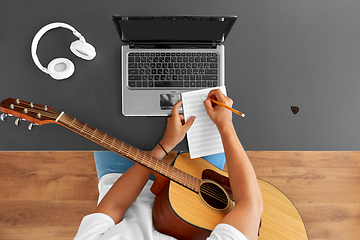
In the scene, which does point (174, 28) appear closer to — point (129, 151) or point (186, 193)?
point (129, 151)

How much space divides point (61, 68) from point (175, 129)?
0.51m

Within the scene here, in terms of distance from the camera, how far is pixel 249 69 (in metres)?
0.88

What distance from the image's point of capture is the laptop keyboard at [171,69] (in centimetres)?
84

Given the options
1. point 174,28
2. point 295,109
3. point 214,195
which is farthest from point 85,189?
point 295,109

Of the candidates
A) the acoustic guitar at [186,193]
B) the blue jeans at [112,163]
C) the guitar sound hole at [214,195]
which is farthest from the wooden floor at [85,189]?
the guitar sound hole at [214,195]

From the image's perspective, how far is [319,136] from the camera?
865 millimetres

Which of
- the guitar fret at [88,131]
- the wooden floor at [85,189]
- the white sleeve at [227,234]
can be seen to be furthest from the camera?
the wooden floor at [85,189]

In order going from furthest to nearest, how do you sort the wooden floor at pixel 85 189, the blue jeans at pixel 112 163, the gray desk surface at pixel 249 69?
the wooden floor at pixel 85 189, the blue jeans at pixel 112 163, the gray desk surface at pixel 249 69

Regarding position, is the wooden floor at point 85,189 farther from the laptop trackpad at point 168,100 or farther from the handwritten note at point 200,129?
the laptop trackpad at point 168,100

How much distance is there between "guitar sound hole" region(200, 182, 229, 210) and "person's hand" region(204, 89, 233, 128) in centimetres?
28

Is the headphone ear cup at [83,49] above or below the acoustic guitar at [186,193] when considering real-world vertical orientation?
above

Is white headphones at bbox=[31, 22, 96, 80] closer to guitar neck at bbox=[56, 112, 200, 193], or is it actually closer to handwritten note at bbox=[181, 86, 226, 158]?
guitar neck at bbox=[56, 112, 200, 193]

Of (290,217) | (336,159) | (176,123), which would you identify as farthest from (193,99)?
(336,159)

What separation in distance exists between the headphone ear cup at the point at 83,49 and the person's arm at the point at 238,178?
0.48 m
